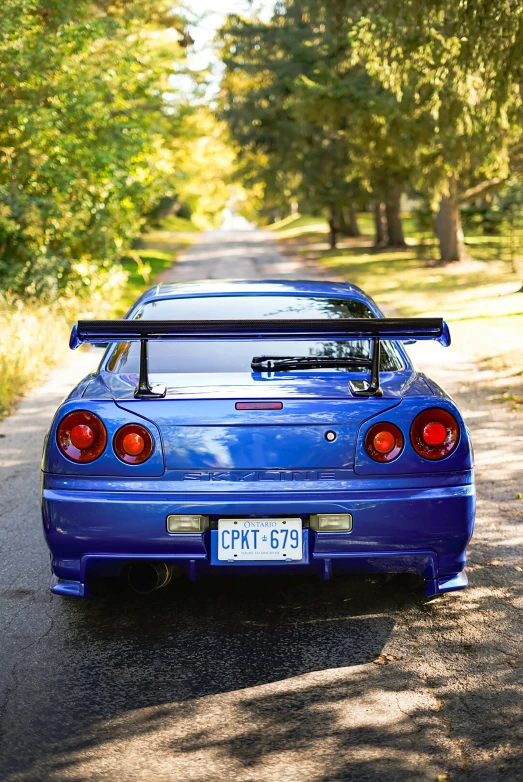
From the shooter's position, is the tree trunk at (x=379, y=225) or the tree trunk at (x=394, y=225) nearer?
the tree trunk at (x=394, y=225)

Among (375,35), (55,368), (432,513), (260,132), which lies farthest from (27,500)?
(260,132)

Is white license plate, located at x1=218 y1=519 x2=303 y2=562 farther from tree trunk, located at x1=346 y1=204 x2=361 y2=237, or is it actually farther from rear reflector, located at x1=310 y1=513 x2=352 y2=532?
tree trunk, located at x1=346 y1=204 x2=361 y2=237

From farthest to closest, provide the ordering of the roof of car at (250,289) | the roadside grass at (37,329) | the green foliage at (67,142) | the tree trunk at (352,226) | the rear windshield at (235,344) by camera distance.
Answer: the tree trunk at (352,226), the green foliage at (67,142), the roadside grass at (37,329), the roof of car at (250,289), the rear windshield at (235,344)

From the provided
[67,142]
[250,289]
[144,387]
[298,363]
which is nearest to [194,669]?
[144,387]

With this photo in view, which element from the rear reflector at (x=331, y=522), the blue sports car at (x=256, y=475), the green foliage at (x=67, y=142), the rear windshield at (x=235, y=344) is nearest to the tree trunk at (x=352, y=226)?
the green foliage at (x=67, y=142)

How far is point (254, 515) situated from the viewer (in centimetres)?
419

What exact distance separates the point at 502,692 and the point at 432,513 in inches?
31.6

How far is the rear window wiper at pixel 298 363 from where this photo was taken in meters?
4.81

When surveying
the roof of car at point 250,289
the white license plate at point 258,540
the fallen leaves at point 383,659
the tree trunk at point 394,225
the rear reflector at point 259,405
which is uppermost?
the tree trunk at point 394,225

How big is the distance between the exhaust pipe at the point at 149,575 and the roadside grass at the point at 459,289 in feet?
23.1

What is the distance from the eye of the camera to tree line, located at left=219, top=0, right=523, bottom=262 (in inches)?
461

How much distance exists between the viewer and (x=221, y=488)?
4.21m

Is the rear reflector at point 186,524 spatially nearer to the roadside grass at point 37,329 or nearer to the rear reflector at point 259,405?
the rear reflector at point 259,405

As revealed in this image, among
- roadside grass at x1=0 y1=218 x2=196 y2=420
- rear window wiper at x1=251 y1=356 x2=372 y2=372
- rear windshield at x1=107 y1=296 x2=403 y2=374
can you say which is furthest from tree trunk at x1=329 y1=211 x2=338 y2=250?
rear window wiper at x1=251 y1=356 x2=372 y2=372
